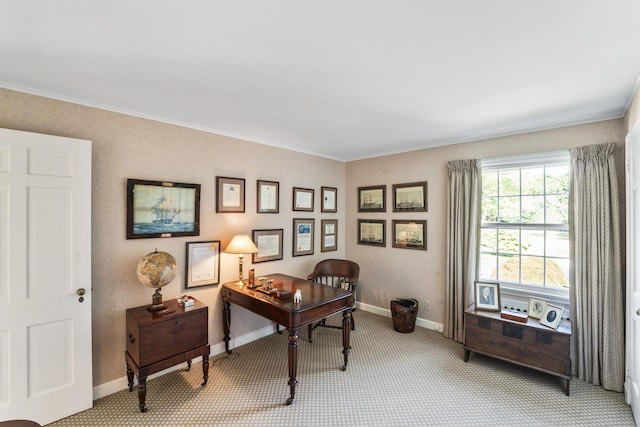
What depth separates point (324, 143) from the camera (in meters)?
3.72

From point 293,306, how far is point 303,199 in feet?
6.31

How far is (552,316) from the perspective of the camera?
2654 mm

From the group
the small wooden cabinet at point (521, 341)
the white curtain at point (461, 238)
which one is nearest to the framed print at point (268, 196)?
the white curtain at point (461, 238)

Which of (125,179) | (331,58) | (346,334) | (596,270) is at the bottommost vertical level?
(346,334)

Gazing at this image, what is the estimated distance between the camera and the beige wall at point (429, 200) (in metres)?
2.82

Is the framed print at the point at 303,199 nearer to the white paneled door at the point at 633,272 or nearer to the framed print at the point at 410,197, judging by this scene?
the framed print at the point at 410,197

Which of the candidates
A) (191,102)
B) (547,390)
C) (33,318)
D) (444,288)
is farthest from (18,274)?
(547,390)

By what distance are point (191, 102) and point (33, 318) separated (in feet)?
6.55

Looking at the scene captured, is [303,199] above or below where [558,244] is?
above

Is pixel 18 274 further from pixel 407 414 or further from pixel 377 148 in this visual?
pixel 377 148

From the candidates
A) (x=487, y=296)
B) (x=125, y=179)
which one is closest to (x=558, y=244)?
(x=487, y=296)

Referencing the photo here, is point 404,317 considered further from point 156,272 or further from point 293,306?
point 156,272

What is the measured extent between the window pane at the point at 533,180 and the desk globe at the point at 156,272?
3752mm

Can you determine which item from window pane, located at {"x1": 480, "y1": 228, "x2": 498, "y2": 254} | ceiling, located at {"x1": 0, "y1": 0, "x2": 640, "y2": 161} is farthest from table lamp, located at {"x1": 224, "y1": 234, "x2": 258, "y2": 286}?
window pane, located at {"x1": 480, "y1": 228, "x2": 498, "y2": 254}
